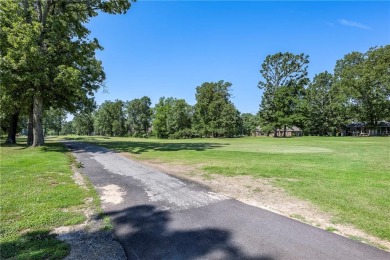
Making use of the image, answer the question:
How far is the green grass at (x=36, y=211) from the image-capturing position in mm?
3424

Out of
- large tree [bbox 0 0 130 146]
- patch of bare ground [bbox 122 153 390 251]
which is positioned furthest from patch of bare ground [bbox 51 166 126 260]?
large tree [bbox 0 0 130 146]

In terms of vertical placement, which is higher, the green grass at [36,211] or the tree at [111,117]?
the tree at [111,117]

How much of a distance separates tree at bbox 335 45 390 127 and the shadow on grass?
194 feet

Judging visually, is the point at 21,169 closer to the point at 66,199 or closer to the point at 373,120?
the point at 66,199

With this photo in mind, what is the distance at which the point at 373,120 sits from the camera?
5206 cm

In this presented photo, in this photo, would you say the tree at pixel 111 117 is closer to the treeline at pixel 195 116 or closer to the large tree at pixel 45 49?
the treeline at pixel 195 116

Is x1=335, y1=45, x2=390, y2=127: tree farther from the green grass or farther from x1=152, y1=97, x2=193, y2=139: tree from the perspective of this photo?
the green grass

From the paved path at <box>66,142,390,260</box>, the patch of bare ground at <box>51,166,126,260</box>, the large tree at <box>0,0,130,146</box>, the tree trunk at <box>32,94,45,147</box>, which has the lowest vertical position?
the patch of bare ground at <box>51,166,126,260</box>

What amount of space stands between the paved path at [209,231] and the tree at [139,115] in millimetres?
81149

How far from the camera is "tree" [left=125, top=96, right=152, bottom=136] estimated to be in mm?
86000

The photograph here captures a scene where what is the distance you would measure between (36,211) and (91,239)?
6.66 ft

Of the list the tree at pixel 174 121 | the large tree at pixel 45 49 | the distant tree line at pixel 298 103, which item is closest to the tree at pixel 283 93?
the distant tree line at pixel 298 103

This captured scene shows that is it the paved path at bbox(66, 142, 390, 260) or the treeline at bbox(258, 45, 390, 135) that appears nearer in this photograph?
the paved path at bbox(66, 142, 390, 260)

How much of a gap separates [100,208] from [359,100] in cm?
6144
